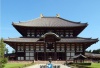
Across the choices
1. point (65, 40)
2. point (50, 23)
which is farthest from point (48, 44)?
point (50, 23)

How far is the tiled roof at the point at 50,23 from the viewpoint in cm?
6600

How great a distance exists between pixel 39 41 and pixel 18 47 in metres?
5.72

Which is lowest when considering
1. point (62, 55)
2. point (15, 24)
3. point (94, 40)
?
point (62, 55)

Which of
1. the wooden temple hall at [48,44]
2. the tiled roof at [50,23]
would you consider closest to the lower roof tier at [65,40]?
the wooden temple hall at [48,44]

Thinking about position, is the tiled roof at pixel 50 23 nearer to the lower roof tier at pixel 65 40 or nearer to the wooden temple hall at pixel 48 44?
the wooden temple hall at pixel 48 44

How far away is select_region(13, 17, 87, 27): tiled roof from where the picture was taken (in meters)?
66.0

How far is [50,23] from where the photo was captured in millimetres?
69000

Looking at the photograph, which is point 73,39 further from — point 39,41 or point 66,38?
point 39,41

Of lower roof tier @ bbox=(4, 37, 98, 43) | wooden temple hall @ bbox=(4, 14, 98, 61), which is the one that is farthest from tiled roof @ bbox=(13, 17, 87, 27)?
lower roof tier @ bbox=(4, 37, 98, 43)

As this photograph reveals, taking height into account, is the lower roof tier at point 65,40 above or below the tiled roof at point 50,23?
below

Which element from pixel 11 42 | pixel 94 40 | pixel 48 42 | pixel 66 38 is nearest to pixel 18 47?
pixel 11 42

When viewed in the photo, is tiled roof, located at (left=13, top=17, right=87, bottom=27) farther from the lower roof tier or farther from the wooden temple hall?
the lower roof tier

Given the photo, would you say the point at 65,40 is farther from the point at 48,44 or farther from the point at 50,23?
the point at 50,23

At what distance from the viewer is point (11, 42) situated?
61.2 m
